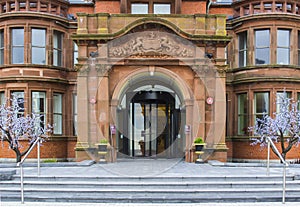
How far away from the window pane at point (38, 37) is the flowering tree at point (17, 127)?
9.48 feet

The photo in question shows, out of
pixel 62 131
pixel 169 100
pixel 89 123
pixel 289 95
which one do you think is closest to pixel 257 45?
pixel 289 95

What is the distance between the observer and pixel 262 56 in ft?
58.1

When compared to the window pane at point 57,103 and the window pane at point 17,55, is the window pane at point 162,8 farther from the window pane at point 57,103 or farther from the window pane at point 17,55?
the window pane at point 17,55

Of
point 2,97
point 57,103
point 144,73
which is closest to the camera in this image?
point 144,73

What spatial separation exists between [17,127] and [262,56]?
37.8 feet

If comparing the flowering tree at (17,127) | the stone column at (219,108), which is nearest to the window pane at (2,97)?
the flowering tree at (17,127)

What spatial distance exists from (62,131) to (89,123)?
466 centimetres

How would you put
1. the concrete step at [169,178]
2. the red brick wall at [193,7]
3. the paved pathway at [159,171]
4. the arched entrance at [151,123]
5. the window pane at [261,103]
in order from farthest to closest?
the red brick wall at [193,7] < the window pane at [261,103] < the arched entrance at [151,123] < the concrete step at [169,178] < the paved pathway at [159,171]

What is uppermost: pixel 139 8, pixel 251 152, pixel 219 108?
pixel 139 8

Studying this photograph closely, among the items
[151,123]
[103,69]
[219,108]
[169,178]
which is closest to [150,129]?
[151,123]

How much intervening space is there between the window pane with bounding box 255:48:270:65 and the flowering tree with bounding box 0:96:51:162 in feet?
34.4

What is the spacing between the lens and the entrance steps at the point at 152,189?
8.59m

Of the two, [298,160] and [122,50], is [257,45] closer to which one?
[298,160]

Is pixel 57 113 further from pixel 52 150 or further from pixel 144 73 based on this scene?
pixel 144 73
